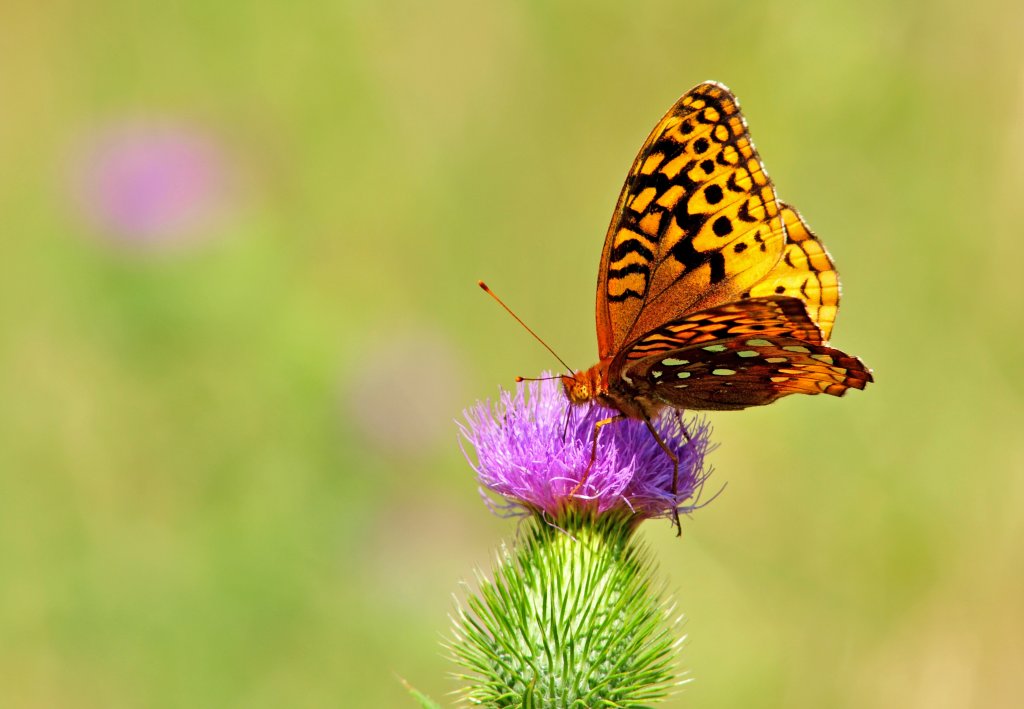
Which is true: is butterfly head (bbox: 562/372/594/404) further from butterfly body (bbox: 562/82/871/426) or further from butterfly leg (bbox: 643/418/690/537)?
butterfly leg (bbox: 643/418/690/537)

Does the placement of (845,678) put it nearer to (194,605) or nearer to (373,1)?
(194,605)

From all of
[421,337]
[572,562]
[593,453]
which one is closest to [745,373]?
[593,453]

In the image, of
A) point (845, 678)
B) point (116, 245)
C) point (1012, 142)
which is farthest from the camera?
point (1012, 142)

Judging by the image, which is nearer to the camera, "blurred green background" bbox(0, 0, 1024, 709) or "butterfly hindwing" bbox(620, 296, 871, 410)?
"butterfly hindwing" bbox(620, 296, 871, 410)

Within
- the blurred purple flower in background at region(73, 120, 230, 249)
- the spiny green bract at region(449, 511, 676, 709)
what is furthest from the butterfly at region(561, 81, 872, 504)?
the blurred purple flower in background at region(73, 120, 230, 249)

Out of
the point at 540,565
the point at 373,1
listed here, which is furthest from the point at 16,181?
the point at 540,565

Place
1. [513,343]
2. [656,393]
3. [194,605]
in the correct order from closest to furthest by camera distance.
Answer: [656,393] → [194,605] → [513,343]
